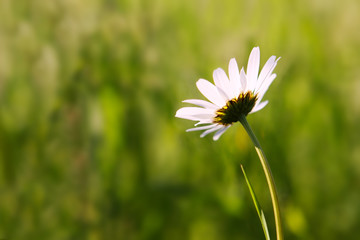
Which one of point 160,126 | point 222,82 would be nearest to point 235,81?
point 222,82

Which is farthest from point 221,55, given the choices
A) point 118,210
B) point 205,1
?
point 118,210

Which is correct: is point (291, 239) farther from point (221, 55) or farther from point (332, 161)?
point (221, 55)

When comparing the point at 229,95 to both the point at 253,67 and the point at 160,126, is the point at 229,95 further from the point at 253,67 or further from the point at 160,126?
the point at 160,126

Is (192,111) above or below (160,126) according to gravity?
below

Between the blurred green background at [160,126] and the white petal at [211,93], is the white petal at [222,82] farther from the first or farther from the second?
the blurred green background at [160,126]

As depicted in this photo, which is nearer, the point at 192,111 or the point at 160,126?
the point at 192,111

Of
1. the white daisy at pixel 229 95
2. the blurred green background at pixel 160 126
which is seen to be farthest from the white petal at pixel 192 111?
the blurred green background at pixel 160 126

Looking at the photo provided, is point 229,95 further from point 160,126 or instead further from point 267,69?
point 160,126

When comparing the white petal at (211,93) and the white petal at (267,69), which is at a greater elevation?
the white petal at (211,93)
